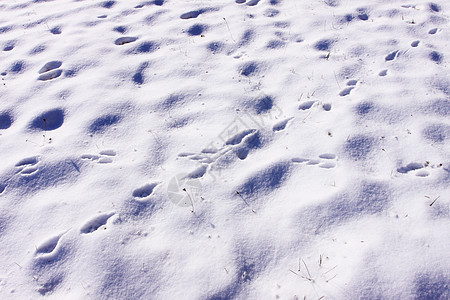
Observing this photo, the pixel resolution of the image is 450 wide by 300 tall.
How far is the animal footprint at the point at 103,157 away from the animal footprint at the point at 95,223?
22.9 inches

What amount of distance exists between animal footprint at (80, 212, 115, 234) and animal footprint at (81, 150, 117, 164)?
0.58m

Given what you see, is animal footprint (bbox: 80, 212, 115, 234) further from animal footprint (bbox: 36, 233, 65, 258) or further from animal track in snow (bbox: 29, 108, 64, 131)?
animal track in snow (bbox: 29, 108, 64, 131)

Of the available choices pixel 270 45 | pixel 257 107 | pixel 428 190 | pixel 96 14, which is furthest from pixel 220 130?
pixel 96 14

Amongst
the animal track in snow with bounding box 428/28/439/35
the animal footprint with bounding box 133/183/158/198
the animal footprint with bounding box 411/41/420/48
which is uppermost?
the animal track in snow with bounding box 428/28/439/35

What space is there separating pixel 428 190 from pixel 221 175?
5.60ft

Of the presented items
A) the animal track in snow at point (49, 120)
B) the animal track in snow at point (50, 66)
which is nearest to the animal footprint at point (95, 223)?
the animal track in snow at point (49, 120)

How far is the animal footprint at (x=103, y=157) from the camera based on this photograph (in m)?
3.07

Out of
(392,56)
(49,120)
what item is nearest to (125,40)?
(49,120)

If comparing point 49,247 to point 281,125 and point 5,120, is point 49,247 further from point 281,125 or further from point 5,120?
point 281,125

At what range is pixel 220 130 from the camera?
3273mm

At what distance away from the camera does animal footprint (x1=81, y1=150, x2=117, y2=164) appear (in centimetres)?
307

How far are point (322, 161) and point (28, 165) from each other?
2714 millimetres

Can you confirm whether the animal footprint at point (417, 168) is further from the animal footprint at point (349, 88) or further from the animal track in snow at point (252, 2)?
the animal track in snow at point (252, 2)

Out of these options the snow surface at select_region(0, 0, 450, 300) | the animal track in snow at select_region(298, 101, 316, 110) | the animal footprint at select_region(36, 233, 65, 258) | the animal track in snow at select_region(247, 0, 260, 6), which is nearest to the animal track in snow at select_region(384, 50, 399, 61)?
the snow surface at select_region(0, 0, 450, 300)
